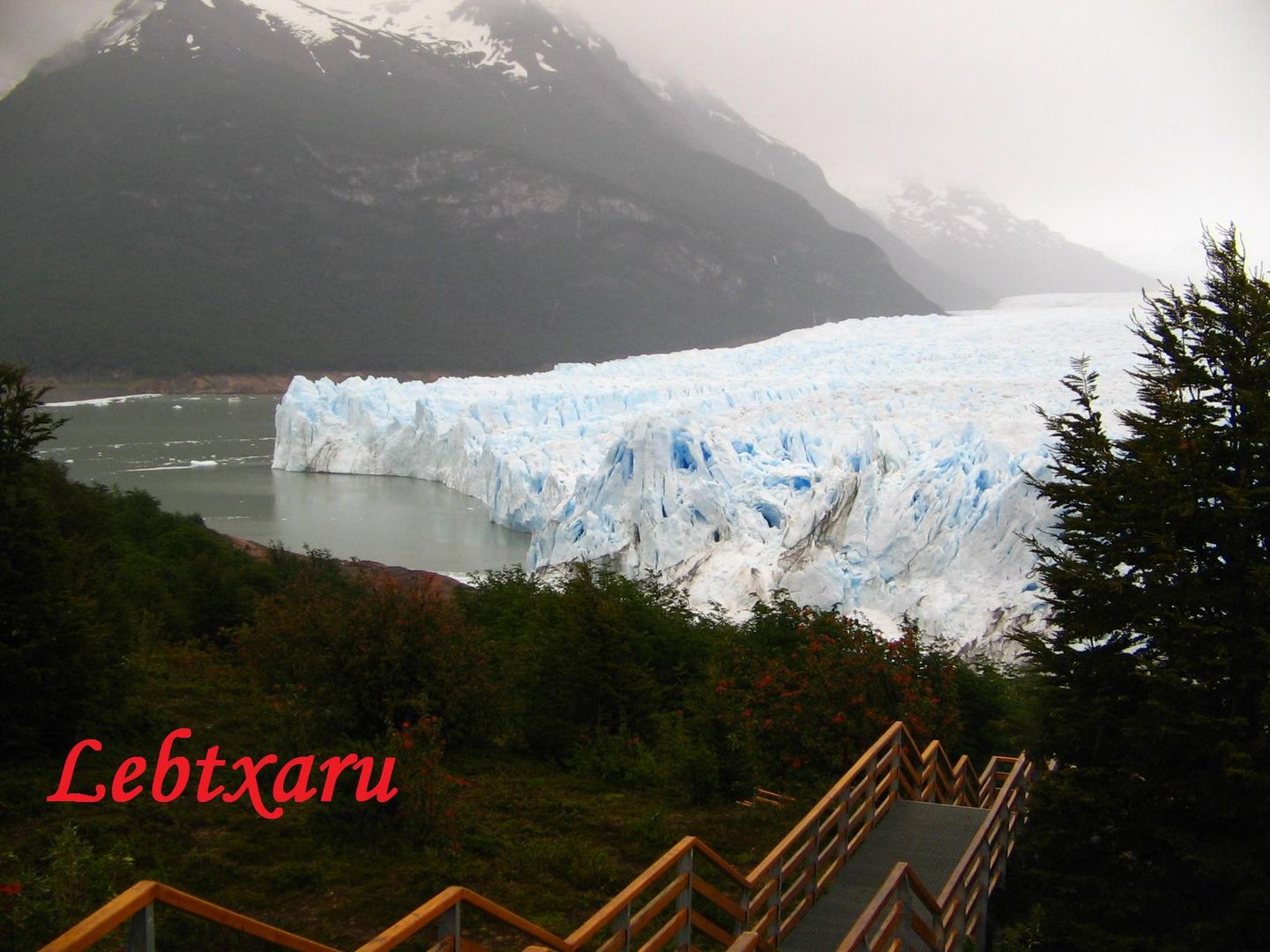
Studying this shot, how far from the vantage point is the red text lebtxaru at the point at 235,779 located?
481 centimetres

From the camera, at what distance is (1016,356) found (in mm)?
23875

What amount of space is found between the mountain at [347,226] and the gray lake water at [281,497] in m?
24.6

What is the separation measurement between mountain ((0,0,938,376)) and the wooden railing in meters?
64.0

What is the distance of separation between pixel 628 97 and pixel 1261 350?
141760 mm

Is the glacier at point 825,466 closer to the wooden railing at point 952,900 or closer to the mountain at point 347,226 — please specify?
the wooden railing at point 952,900

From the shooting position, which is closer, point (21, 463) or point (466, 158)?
point (21, 463)

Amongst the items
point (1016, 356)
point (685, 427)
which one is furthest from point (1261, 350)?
point (1016, 356)

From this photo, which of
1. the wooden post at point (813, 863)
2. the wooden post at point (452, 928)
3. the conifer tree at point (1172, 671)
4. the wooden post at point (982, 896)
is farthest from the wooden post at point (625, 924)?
the conifer tree at point (1172, 671)

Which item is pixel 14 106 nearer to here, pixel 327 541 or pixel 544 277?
Result: pixel 544 277

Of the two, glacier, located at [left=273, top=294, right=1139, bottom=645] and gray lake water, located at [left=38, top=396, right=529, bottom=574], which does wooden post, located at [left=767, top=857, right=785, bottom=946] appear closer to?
glacier, located at [left=273, top=294, right=1139, bottom=645]

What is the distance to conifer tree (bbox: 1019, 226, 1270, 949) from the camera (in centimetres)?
411

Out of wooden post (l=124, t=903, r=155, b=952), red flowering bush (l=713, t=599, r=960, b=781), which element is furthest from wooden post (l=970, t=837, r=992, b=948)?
wooden post (l=124, t=903, r=155, b=952)

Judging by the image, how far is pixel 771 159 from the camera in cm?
17138

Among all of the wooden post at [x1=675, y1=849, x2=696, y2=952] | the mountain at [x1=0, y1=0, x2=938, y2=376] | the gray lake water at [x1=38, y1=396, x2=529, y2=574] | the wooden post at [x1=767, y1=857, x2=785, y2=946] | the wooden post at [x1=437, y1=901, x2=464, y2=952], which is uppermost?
the mountain at [x1=0, y1=0, x2=938, y2=376]
